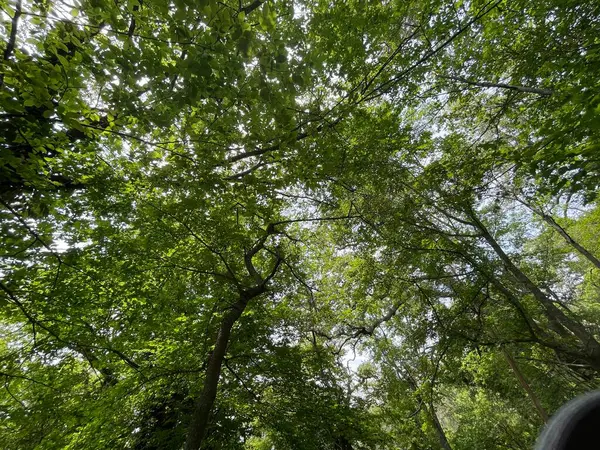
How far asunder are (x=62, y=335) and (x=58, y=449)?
5.32 feet

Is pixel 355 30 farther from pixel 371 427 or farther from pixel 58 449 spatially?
pixel 58 449

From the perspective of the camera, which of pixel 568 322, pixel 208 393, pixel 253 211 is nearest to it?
pixel 208 393

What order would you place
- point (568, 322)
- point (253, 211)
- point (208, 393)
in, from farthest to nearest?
point (568, 322), point (253, 211), point (208, 393)

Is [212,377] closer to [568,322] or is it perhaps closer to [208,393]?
[208,393]

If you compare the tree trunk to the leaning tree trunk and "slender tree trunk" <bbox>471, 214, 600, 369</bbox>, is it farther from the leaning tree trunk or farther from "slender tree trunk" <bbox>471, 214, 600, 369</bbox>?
"slender tree trunk" <bbox>471, 214, 600, 369</bbox>

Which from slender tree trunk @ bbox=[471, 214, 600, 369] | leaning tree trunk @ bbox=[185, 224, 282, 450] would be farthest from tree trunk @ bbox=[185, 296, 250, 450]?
slender tree trunk @ bbox=[471, 214, 600, 369]

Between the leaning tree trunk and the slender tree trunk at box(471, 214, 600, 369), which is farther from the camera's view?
the slender tree trunk at box(471, 214, 600, 369)

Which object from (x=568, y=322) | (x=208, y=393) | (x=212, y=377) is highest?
(x=212, y=377)

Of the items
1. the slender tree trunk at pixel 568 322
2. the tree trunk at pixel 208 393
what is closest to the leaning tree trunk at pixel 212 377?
the tree trunk at pixel 208 393

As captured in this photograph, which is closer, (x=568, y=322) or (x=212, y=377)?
(x=212, y=377)

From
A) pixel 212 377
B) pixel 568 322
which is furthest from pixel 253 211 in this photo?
pixel 568 322

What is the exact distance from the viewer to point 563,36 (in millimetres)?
4020

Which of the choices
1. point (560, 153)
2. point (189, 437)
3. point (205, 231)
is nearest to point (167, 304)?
point (205, 231)

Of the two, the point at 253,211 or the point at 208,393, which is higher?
the point at 253,211
